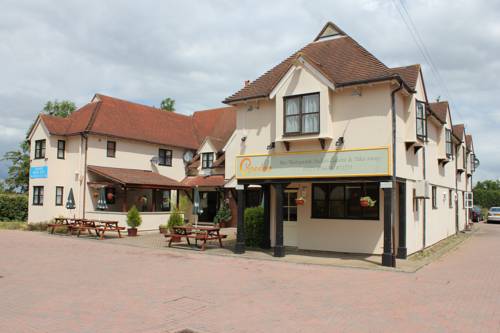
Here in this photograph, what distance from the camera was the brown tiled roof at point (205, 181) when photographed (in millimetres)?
26759

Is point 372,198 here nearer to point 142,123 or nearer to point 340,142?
point 340,142

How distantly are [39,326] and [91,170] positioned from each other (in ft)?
64.0

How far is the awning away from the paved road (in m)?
9.78

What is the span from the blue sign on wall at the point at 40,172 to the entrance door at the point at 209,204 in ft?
31.9

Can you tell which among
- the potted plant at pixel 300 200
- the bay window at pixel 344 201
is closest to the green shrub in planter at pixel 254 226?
the potted plant at pixel 300 200

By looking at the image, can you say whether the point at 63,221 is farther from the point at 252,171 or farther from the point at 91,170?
the point at 252,171

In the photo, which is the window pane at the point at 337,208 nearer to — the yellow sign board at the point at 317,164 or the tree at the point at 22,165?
the yellow sign board at the point at 317,164

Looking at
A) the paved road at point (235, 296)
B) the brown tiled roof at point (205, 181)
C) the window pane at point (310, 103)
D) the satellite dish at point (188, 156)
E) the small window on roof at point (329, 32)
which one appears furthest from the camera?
the satellite dish at point (188, 156)

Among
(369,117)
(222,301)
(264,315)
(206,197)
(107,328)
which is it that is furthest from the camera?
(206,197)

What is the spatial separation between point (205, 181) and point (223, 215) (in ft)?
9.83

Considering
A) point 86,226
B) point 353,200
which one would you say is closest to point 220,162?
point 86,226

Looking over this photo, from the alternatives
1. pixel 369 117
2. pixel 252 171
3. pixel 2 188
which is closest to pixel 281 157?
pixel 252 171

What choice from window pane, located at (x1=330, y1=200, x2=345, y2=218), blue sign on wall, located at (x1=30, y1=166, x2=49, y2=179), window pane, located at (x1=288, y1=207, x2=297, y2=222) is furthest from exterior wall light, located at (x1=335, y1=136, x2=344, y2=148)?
blue sign on wall, located at (x1=30, y1=166, x2=49, y2=179)

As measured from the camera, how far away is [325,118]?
46.6 ft
